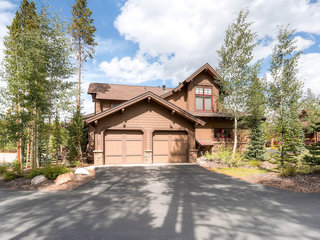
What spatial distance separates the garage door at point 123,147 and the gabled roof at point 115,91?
19.2 ft

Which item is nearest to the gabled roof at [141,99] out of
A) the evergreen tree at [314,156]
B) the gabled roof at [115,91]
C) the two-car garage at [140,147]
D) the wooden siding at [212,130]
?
the two-car garage at [140,147]

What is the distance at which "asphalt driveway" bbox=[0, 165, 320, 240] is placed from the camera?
3.46 m

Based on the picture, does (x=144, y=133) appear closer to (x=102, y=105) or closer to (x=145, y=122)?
(x=145, y=122)

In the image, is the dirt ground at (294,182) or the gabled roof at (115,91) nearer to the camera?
the dirt ground at (294,182)

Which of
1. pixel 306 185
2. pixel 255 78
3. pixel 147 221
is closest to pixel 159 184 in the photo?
pixel 147 221

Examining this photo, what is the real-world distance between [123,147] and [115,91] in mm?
8286

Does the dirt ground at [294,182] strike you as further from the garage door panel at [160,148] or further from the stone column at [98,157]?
the stone column at [98,157]

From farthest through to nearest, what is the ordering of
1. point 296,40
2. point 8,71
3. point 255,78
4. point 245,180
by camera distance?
point 296,40 < point 255,78 < point 8,71 < point 245,180

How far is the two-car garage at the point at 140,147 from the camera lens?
1203 cm

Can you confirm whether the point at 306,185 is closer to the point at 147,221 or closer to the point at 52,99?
the point at 147,221

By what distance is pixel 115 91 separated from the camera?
59.5 feet

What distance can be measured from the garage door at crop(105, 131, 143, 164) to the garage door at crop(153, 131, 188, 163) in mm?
1267

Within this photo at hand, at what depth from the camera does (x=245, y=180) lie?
7996mm

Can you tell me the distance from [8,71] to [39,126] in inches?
144
